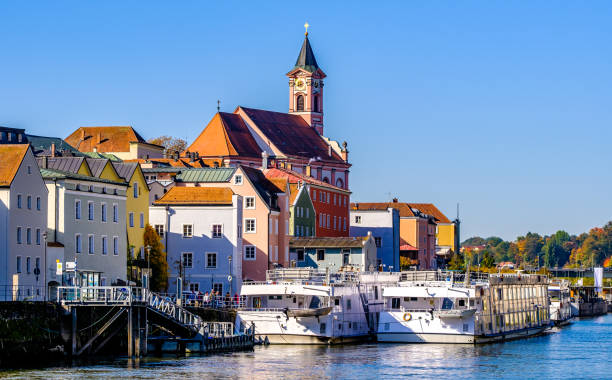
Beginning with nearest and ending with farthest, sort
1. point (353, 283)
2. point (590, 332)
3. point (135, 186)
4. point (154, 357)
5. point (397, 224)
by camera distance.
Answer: point (154, 357), point (353, 283), point (135, 186), point (590, 332), point (397, 224)

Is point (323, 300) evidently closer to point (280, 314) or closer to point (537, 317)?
point (280, 314)

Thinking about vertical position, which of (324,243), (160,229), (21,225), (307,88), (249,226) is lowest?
(21,225)

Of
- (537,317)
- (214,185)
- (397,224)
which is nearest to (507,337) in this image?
(537,317)

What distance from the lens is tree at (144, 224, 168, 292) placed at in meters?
94.9

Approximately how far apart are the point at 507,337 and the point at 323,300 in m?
15.8

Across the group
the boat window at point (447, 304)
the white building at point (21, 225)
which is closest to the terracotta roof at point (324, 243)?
the boat window at point (447, 304)

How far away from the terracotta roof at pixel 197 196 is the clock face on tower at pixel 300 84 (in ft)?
311

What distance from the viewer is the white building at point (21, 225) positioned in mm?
73000

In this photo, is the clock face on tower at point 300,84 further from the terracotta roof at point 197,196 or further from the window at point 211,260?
the window at point 211,260

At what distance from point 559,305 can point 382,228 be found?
40.1 metres

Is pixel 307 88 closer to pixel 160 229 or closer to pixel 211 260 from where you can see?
pixel 160 229

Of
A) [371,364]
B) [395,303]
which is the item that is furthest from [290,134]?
[371,364]

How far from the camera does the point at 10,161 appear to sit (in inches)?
2943

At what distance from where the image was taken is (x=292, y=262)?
111 metres
